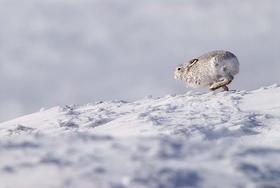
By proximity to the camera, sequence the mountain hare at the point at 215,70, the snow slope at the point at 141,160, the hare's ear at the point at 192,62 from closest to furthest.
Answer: the snow slope at the point at 141,160 < the mountain hare at the point at 215,70 < the hare's ear at the point at 192,62

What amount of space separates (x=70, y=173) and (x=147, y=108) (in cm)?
656

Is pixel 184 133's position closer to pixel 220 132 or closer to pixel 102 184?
pixel 220 132

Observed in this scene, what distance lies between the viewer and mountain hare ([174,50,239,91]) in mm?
14320

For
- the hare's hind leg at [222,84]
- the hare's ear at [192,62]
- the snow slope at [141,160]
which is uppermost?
the hare's ear at [192,62]

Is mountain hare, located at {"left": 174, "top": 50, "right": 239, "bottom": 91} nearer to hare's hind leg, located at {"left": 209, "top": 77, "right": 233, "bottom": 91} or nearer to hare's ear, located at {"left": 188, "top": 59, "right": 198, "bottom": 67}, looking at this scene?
hare's hind leg, located at {"left": 209, "top": 77, "right": 233, "bottom": 91}

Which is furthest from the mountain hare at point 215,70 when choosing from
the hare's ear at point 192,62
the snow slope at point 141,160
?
the snow slope at point 141,160

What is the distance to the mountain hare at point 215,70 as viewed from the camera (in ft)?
47.0

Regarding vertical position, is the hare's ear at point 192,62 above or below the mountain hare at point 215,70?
above

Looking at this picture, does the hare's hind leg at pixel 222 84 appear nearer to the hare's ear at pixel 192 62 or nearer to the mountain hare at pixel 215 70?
the mountain hare at pixel 215 70

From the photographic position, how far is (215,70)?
14.3m

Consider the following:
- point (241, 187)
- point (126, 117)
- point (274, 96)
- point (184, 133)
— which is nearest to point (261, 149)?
point (241, 187)

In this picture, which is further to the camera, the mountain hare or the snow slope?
the mountain hare

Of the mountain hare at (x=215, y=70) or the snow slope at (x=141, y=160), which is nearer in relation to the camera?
the snow slope at (x=141, y=160)

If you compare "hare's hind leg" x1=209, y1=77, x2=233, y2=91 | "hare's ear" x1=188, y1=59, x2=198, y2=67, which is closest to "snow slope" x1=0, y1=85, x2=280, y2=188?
"hare's hind leg" x1=209, y1=77, x2=233, y2=91
